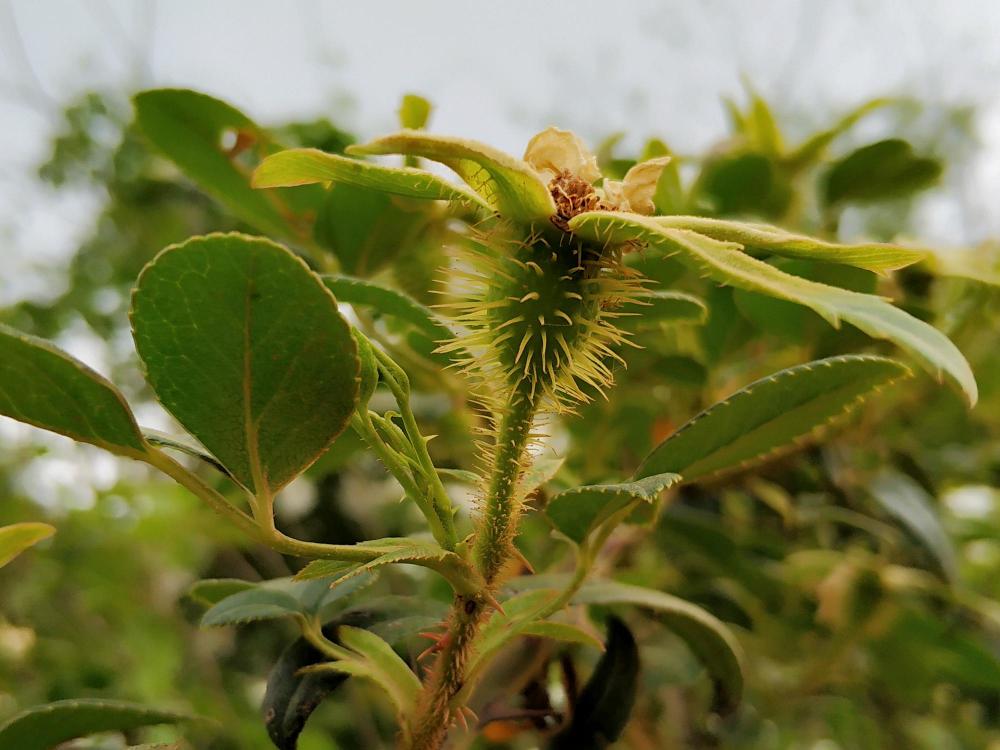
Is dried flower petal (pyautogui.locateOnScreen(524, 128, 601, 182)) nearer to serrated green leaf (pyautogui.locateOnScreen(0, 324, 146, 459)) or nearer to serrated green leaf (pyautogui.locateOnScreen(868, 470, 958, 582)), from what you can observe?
serrated green leaf (pyautogui.locateOnScreen(0, 324, 146, 459))

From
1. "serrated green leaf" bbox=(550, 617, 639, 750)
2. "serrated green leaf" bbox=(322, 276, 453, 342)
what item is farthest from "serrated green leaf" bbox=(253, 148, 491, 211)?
"serrated green leaf" bbox=(550, 617, 639, 750)

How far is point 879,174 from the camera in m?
0.82

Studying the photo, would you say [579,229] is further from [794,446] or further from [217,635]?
[217,635]

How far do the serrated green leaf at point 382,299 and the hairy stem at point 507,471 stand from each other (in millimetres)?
91

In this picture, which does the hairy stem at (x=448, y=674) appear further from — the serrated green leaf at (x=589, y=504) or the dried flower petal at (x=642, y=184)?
the dried flower petal at (x=642, y=184)

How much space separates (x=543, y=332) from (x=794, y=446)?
51 cm

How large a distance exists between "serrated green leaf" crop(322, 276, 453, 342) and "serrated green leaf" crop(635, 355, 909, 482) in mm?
144

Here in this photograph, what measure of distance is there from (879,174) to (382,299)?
59 cm

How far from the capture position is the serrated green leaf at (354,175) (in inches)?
11.9

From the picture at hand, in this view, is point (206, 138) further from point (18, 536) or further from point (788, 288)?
point (788, 288)

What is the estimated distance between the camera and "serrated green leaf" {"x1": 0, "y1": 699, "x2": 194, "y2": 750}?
40 centimetres

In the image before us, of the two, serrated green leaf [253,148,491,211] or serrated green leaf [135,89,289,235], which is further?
serrated green leaf [135,89,289,235]

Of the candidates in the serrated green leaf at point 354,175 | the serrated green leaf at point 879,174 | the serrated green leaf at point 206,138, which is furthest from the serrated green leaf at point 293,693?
the serrated green leaf at point 879,174

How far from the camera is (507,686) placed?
22.0 inches
